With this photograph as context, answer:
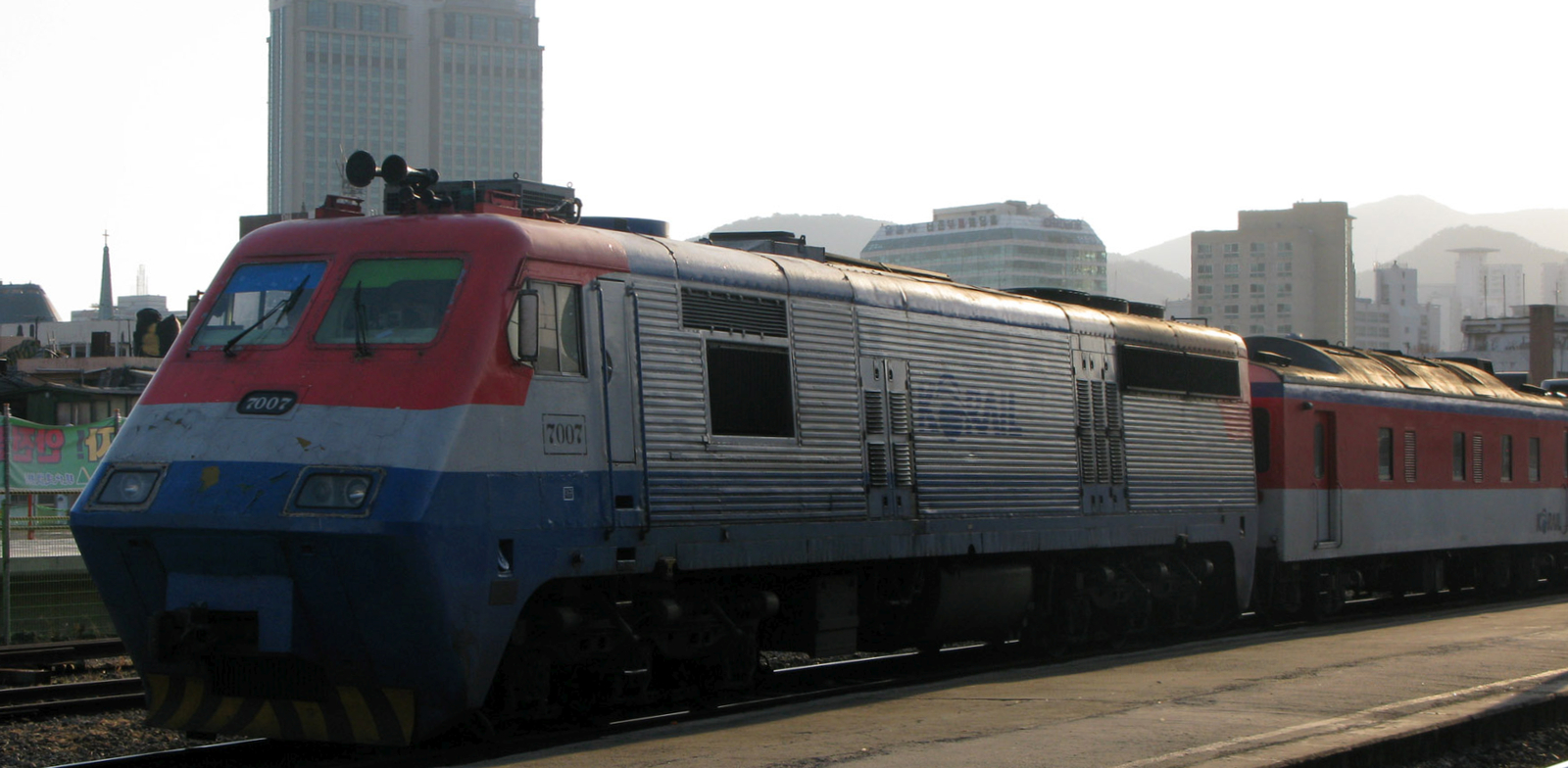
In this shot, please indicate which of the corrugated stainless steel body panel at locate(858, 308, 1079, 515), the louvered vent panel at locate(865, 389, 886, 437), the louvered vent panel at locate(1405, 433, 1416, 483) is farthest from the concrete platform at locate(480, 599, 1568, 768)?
the louvered vent panel at locate(1405, 433, 1416, 483)

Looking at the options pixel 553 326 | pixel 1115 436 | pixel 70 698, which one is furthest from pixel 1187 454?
pixel 70 698

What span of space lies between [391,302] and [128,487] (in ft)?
6.58

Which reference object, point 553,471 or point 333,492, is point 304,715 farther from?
point 553,471

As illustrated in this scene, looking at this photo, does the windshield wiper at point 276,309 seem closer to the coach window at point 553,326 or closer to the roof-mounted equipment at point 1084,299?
the coach window at point 553,326

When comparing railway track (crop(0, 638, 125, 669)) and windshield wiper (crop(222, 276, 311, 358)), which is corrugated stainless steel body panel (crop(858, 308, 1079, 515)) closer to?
windshield wiper (crop(222, 276, 311, 358))

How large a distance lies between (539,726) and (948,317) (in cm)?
552

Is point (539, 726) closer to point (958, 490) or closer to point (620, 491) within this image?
point (620, 491)

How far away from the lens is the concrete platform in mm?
9320

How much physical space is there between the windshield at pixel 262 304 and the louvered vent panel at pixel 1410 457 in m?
17.7

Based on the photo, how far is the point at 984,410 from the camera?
48.7ft

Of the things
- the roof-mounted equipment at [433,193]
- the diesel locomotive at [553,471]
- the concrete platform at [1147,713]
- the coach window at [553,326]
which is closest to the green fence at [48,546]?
the roof-mounted equipment at [433,193]

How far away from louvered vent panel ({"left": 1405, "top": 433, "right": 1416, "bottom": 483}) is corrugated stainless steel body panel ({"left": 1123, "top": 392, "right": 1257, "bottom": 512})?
4.82 meters

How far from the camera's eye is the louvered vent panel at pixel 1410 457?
23.4m

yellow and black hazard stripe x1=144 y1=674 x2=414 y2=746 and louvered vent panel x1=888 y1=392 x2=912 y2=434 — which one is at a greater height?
louvered vent panel x1=888 y1=392 x2=912 y2=434
